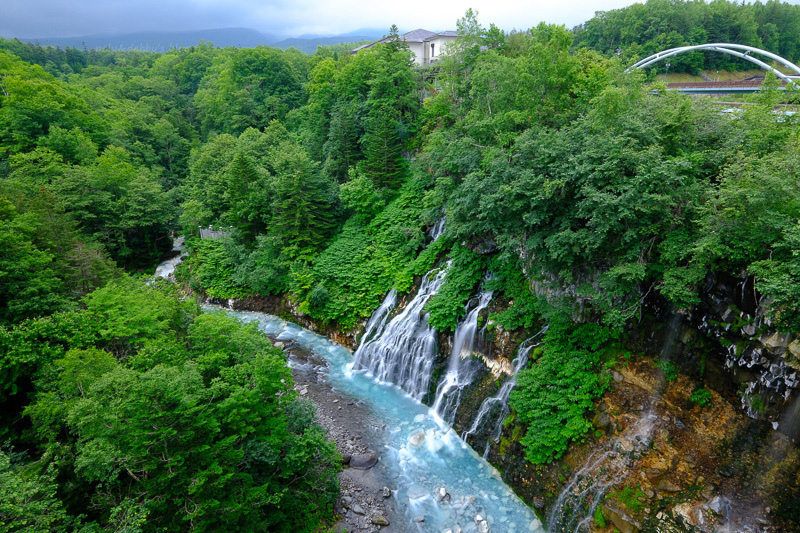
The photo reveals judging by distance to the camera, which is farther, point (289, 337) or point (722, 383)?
point (289, 337)

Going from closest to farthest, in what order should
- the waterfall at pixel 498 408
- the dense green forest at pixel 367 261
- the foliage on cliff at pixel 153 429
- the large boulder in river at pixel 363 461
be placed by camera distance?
the foliage on cliff at pixel 153 429 < the dense green forest at pixel 367 261 < the large boulder in river at pixel 363 461 < the waterfall at pixel 498 408

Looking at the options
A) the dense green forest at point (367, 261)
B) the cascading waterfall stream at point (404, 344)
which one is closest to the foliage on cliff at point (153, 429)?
the dense green forest at point (367, 261)

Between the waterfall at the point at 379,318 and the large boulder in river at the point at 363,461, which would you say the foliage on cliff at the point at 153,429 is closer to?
the large boulder in river at the point at 363,461

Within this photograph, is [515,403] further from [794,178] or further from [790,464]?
[794,178]

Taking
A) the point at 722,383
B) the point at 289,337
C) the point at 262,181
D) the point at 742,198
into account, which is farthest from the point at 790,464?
the point at 262,181

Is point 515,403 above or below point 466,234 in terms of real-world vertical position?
below

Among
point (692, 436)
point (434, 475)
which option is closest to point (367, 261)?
point (434, 475)

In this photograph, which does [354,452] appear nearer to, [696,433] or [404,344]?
[404,344]
